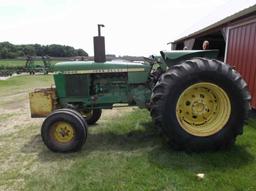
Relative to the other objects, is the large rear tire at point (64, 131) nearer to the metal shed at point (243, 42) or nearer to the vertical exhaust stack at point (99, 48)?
the vertical exhaust stack at point (99, 48)

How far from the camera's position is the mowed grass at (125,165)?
374 centimetres

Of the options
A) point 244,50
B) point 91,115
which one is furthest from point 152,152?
point 244,50

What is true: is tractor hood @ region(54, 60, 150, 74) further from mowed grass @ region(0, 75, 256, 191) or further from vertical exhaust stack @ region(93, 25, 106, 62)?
mowed grass @ region(0, 75, 256, 191)

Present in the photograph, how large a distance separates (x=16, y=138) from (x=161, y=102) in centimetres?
295

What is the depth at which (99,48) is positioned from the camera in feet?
18.8

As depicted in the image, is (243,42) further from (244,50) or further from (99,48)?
(99,48)

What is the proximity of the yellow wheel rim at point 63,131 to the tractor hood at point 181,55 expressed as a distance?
1.85 meters

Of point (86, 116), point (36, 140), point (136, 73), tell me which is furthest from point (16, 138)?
point (136, 73)

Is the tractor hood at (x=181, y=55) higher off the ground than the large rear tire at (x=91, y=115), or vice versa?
the tractor hood at (x=181, y=55)

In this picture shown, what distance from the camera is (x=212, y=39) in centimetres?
1512

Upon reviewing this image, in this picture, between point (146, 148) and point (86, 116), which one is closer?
point (146, 148)

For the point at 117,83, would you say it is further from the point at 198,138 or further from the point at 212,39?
the point at 212,39

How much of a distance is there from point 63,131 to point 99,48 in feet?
5.09

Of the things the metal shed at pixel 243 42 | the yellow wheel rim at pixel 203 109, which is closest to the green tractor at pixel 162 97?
the yellow wheel rim at pixel 203 109
